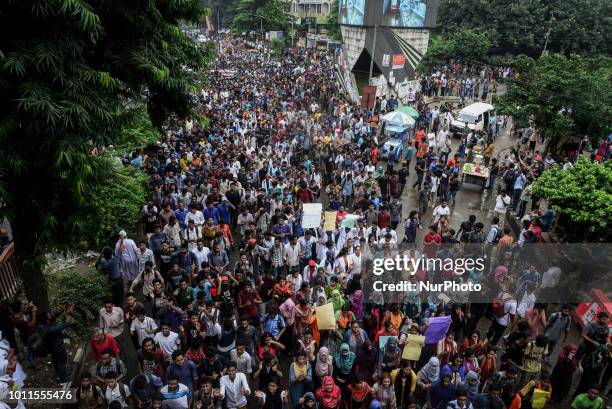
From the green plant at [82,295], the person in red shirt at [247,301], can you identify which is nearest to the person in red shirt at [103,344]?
the person in red shirt at [247,301]

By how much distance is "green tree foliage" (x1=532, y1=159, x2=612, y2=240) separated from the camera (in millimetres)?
9164

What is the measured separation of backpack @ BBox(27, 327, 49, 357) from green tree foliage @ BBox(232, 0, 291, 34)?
5481 centimetres

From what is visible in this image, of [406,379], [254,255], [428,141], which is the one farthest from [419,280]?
[428,141]

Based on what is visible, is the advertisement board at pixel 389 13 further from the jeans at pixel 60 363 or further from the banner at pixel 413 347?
the jeans at pixel 60 363

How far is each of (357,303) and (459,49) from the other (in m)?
35.1

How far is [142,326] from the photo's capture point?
6453 millimetres

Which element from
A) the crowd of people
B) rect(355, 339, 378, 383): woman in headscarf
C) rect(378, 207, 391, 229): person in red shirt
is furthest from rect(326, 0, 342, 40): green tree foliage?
rect(355, 339, 378, 383): woman in headscarf

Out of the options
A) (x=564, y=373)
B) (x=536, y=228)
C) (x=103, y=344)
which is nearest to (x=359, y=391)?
(x=564, y=373)

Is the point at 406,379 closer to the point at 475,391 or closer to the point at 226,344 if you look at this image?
the point at 475,391

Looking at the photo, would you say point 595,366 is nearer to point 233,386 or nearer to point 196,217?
point 233,386

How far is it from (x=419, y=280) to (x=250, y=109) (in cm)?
1744

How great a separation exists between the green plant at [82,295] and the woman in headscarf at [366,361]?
482 cm

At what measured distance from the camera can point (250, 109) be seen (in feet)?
78.0

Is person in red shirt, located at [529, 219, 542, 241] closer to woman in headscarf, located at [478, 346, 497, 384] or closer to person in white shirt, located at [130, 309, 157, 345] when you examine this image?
woman in headscarf, located at [478, 346, 497, 384]
